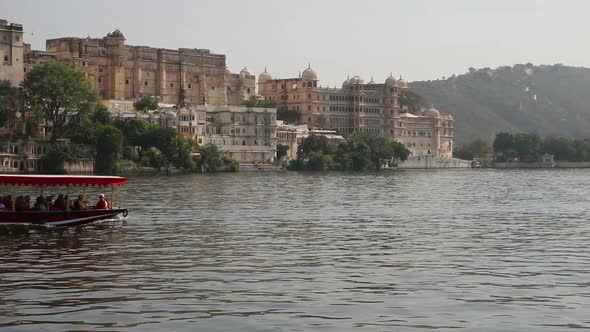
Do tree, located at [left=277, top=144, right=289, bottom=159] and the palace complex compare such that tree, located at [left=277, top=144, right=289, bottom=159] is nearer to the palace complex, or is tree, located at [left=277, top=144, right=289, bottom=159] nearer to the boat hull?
the palace complex

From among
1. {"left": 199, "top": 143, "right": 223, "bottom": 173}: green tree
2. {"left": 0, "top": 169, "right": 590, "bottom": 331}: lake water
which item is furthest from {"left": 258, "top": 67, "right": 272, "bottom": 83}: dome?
{"left": 0, "top": 169, "right": 590, "bottom": 331}: lake water

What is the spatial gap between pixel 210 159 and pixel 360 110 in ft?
181

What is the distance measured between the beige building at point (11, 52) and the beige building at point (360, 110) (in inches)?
1928

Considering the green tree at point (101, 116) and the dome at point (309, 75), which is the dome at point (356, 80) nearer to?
the dome at point (309, 75)

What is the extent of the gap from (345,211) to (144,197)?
12.8 metres

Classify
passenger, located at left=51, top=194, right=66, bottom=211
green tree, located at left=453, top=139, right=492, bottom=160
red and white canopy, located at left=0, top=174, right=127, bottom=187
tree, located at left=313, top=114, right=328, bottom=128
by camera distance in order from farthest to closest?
1. green tree, located at left=453, top=139, right=492, bottom=160
2. tree, located at left=313, top=114, right=328, bottom=128
3. passenger, located at left=51, top=194, right=66, bottom=211
4. red and white canopy, located at left=0, top=174, right=127, bottom=187

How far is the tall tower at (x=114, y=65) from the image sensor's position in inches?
4828

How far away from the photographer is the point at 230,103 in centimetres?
14175

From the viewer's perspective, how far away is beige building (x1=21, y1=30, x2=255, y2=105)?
12119 centimetres

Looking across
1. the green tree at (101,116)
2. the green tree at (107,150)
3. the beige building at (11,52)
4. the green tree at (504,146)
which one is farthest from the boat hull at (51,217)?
the green tree at (504,146)

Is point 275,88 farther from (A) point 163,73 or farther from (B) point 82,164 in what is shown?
(B) point 82,164

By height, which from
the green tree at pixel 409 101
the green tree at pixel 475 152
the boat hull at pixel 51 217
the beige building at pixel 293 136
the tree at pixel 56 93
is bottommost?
the boat hull at pixel 51 217

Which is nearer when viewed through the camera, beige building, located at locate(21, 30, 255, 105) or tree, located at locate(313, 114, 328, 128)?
beige building, located at locate(21, 30, 255, 105)

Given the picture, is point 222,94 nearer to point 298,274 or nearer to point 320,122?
point 320,122
